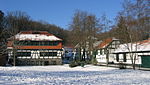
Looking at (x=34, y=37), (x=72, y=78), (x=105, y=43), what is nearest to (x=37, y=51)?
(x=34, y=37)

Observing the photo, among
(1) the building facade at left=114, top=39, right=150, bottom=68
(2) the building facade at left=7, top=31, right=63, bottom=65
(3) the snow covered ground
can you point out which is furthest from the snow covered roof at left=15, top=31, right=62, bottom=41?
(3) the snow covered ground

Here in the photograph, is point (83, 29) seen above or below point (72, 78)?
above

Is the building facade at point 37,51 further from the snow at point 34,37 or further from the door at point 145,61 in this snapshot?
the door at point 145,61

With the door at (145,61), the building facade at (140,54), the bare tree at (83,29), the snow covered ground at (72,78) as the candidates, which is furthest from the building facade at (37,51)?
the snow covered ground at (72,78)

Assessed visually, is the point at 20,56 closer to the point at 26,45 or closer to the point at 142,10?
the point at 26,45

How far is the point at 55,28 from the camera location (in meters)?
98.8

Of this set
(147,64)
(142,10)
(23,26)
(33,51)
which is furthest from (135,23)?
(23,26)

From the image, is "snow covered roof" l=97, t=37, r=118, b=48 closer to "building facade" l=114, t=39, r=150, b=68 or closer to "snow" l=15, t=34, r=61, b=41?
"building facade" l=114, t=39, r=150, b=68

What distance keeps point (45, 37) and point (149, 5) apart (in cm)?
3412

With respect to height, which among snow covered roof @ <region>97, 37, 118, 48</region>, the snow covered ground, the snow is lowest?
the snow covered ground

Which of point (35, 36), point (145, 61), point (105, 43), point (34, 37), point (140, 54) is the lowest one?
point (145, 61)

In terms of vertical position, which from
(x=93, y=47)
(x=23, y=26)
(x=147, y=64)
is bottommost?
(x=147, y=64)

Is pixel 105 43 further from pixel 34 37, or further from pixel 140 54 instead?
pixel 34 37

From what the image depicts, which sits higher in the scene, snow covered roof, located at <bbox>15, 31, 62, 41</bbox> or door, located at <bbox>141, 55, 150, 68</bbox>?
snow covered roof, located at <bbox>15, 31, 62, 41</bbox>
